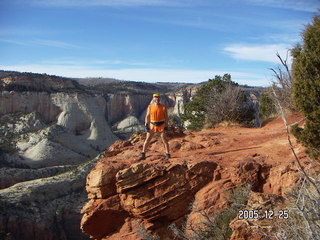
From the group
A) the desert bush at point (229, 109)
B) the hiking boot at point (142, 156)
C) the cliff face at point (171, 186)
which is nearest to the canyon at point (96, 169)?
the cliff face at point (171, 186)

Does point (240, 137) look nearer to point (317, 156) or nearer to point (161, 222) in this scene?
point (317, 156)

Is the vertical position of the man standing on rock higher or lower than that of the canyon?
higher

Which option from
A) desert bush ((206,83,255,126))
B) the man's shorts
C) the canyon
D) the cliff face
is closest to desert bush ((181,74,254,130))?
desert bush ((206,83,255,126))

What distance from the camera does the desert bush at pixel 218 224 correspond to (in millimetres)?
6605

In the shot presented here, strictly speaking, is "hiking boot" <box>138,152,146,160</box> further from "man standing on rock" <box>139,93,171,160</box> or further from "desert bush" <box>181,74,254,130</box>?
"desert bush" <box>181,74,254,130</box>

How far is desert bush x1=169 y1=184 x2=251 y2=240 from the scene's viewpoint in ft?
21.7

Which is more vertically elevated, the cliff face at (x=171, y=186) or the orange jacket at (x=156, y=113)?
the orange jacket at (x=156, y=113)

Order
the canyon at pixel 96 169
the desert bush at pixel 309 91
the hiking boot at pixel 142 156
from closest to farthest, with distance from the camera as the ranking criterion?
1. the desert bush at pixel 309 91
2. the canyon at pixel 96 169
3. the hiking boot at pixel 142 156

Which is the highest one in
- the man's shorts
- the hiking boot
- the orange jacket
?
the orange jacket

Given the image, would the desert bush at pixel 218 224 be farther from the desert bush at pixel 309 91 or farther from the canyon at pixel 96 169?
the desert bush at pixel 309 91

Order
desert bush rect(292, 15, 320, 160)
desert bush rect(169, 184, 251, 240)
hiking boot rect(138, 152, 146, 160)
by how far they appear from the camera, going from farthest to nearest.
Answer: hiking boot rect(138, 152, 146, 160) < desert bush rect(292, 15, 320, 160) < desert bush rect(169, 184, 251, 240)

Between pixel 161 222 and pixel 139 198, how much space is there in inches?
28.7

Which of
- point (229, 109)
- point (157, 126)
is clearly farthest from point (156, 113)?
point (229, 109)

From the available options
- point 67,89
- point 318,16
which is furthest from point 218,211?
point 67,89
